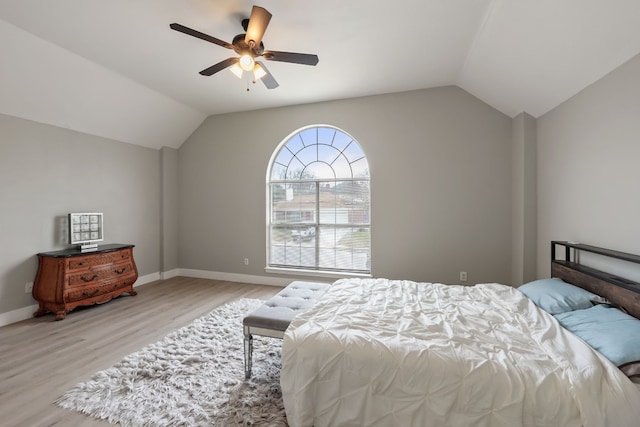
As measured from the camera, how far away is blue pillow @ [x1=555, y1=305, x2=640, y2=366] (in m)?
1.38

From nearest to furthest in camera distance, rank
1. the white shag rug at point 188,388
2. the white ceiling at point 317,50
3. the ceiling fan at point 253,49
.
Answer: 1. the white shag rug at point 188,388
2. the ceiling fan at point 253,49
3. the white ceiling at point 317,50

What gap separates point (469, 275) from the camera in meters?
3.79

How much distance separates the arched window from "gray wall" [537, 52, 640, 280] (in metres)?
2.20

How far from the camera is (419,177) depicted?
3955 mm

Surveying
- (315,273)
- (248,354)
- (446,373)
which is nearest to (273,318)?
(248,354)

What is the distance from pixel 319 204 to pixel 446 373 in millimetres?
3380

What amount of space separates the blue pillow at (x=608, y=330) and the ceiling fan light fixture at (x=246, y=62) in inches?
121

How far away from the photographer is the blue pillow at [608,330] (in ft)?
4.52

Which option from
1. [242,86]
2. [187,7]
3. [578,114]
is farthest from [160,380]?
[578,114]

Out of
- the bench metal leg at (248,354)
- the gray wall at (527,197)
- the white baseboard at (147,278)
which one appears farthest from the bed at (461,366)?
the white baseboard at (147,278)

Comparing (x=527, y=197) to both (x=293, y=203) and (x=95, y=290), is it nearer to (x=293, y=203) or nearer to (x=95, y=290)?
(x=293, y=203)

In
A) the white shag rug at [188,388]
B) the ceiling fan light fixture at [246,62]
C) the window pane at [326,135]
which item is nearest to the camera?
the white shag rug at [188,388]

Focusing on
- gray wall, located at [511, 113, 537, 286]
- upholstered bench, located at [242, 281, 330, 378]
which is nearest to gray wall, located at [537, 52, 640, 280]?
gray wall, located at [511, 113, 537, 286]

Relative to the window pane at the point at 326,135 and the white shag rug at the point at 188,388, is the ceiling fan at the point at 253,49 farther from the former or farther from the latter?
A: the white shag rug at the point at 188,388
